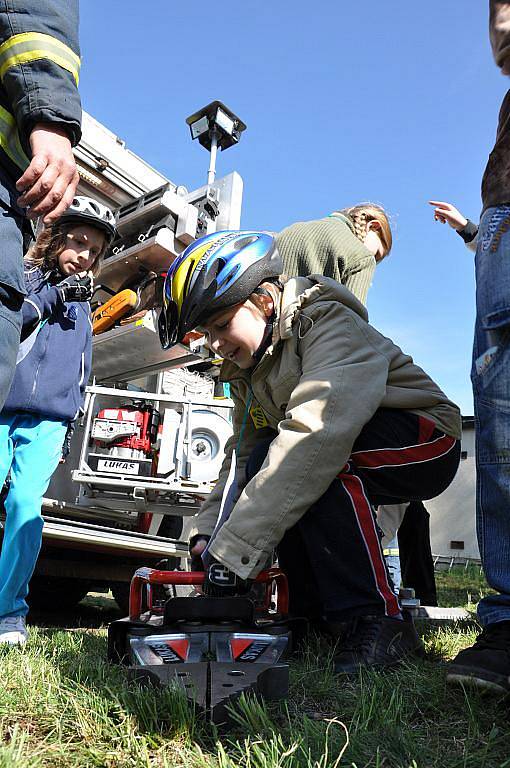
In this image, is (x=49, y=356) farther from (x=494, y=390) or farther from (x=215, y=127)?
(x=215, y=127)

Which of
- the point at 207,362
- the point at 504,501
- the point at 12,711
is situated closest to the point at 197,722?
the point at 12,711

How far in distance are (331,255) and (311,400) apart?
1.32 m

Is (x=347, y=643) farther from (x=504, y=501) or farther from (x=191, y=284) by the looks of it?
(x=191, y=284)

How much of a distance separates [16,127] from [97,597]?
660 cm

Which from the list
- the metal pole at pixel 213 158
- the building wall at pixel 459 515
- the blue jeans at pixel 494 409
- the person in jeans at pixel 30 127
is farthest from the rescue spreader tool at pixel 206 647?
the building wall at pixel 459 515

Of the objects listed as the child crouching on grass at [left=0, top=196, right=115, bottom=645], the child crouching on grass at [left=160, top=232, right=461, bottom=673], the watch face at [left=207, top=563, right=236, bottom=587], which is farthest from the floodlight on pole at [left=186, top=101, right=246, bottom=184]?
the watch face at [left=207, top=563, right=236, bottom=587]

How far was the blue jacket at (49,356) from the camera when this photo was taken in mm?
3160

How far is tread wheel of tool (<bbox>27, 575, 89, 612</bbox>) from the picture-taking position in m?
5.31

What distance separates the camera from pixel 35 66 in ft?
5.65

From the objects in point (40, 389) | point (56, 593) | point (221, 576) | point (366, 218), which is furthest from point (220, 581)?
point (56, 593)

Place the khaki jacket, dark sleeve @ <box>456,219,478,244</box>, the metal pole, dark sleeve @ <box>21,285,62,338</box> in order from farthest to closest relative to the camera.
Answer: the metal pole < dark sleeve @ <box>456,219,478,244</box> < dark sleeve @ <box>21,285,62,338</box> < the khaki jacket

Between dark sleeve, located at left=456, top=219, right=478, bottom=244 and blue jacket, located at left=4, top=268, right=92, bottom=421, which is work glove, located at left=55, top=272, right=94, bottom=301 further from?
dark sleeve, located at left=456, top=219, right=478, bottom=244

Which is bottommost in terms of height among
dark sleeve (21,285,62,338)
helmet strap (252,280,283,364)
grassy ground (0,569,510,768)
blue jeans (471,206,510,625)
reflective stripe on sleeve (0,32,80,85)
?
grassy ground (0,569,510,768)

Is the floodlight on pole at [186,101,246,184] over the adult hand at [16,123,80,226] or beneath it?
over
